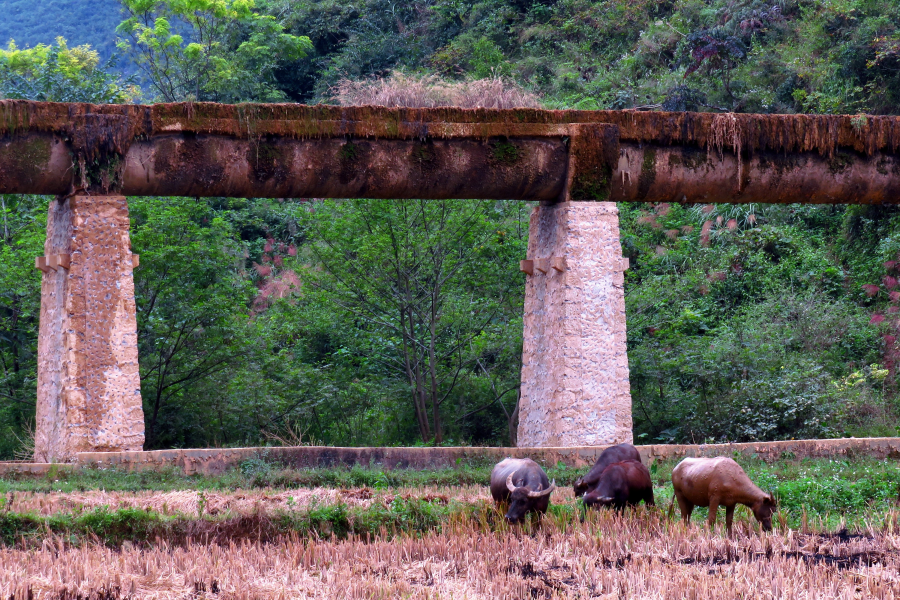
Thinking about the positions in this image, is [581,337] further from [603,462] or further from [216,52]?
[216,52]

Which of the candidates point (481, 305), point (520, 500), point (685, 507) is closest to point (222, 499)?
point (520, 500)

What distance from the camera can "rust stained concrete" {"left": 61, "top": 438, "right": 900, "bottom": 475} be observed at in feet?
39.5

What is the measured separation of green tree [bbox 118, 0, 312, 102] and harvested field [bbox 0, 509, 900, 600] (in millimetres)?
28555

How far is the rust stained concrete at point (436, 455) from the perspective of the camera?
39.5 ft

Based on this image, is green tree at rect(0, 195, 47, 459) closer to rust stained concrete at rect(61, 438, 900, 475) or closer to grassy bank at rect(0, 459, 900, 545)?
rust stained concrete at rect(61, 438, 900, 475)

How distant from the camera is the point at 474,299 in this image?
17953 millimetres

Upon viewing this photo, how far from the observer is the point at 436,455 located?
12914 mm

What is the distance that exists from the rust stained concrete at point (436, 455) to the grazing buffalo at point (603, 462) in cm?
305

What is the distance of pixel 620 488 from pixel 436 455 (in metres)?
4.64

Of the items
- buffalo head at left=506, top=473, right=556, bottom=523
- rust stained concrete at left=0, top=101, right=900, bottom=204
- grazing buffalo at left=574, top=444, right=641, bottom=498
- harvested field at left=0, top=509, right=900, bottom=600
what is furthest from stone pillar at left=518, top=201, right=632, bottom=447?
harvested field at left=0, top=509, right=900, bottom=600

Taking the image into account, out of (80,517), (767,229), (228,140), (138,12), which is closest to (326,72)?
(138,12)

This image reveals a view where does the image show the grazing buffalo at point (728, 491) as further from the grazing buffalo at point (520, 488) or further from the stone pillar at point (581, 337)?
the stone pillar at point (581, 337)

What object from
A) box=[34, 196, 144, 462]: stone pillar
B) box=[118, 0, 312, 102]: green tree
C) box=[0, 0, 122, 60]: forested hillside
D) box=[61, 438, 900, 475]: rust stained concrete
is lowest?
box=[61, 438, 900, 475]: rust stained concrete

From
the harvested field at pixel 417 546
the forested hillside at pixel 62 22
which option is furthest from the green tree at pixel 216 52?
the harvested field at pixel 417 546
